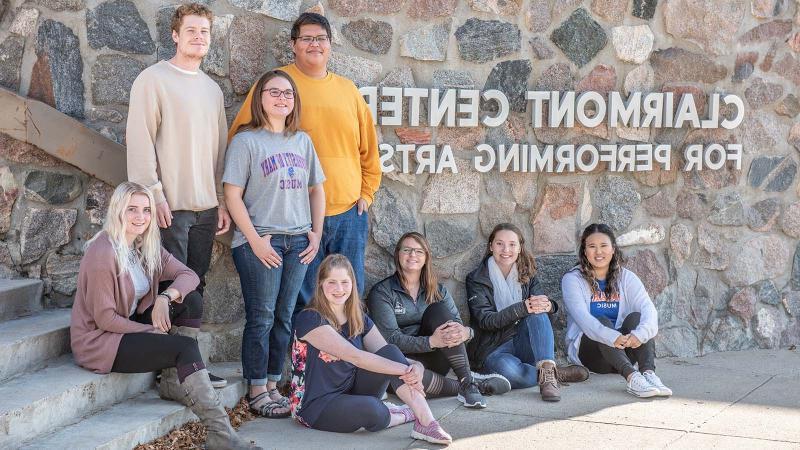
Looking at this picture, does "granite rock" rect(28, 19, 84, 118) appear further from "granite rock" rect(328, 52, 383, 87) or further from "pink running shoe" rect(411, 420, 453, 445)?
"pink running shoe" rect(411, 420, 453, 445)

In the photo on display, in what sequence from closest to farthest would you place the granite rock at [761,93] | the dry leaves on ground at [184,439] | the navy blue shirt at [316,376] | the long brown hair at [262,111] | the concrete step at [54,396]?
1. the concrete step at [54,396]
2. the dry leaves on ground at [184,439]
3. the navy blue shirt at [316,376]
4. the long brown hair at [262,111]
5. the granite rock at [761,93]

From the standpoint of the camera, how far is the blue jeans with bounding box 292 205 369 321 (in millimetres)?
4789

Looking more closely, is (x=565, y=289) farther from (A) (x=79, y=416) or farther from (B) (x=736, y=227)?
(A) (x=79, y=416)

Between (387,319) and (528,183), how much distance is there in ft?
3.84

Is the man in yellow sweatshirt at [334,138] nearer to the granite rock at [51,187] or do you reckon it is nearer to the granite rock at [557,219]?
the granite rock at [51,187]

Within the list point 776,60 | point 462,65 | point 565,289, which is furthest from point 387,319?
point 776,60

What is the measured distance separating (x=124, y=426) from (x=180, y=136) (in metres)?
1.25

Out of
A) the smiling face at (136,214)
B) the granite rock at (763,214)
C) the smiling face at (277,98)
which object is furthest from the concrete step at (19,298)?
the granite rock at (763,214)

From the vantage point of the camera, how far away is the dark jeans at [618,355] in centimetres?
504

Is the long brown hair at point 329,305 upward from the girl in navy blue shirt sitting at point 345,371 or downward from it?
upward

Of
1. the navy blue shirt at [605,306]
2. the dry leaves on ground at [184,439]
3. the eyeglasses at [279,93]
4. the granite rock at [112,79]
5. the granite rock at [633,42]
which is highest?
the granite rock at [633,42]

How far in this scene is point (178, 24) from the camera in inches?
167

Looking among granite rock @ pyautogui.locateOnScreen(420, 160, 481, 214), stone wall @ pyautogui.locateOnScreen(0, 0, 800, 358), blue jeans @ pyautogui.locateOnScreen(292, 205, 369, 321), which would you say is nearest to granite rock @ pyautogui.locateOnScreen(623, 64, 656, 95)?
stone wall @ pyautogui.locateOnScreen(0, 0, 800, 358)

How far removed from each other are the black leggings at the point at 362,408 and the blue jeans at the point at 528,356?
100 centimetres
